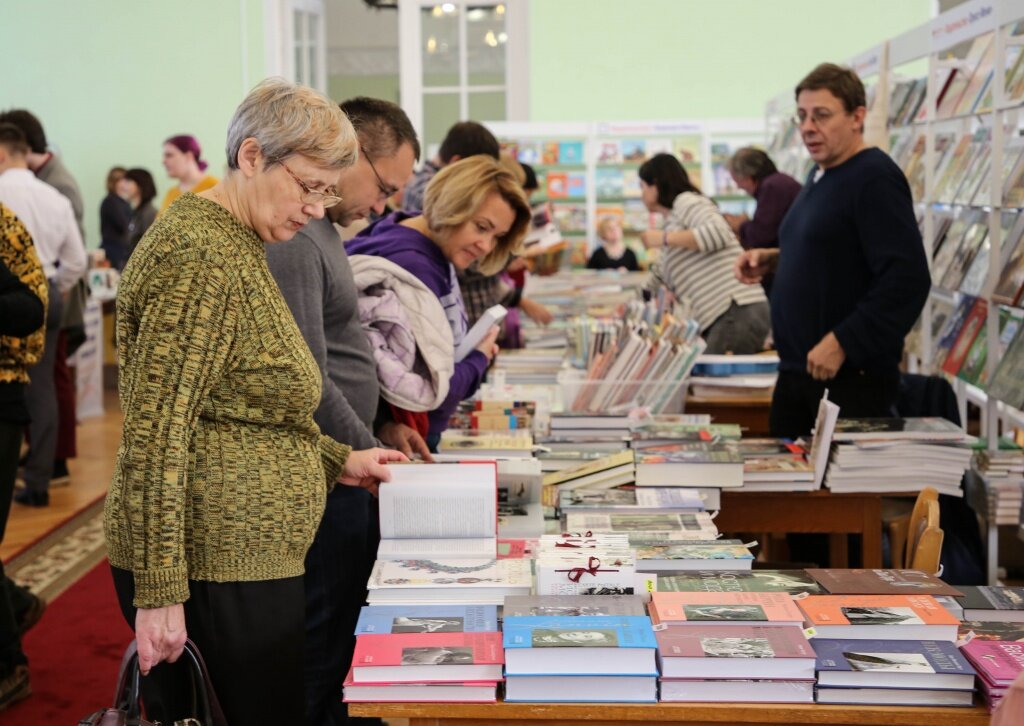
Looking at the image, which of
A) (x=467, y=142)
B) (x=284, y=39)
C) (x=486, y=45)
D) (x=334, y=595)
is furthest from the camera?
(x=284, y=39)

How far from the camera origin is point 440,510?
2.35m

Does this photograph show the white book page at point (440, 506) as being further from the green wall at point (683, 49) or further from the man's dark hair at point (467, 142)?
the green wall at point (683, 49)

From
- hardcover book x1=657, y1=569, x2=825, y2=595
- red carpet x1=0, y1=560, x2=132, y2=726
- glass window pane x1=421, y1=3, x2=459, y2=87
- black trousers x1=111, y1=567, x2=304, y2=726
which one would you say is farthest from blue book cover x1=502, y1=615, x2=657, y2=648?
glass window pane x1=421, y1=3, x2=459, y2=87

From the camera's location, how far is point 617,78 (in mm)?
11922

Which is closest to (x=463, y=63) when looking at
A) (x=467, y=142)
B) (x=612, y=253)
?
(x=612, y=253)

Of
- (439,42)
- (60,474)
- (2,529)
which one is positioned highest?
(439,42)

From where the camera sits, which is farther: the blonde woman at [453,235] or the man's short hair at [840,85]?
the man's short hair at [840,85]

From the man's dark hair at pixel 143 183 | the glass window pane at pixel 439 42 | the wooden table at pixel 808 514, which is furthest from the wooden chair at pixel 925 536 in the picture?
the glass window pane at pixel 439 42

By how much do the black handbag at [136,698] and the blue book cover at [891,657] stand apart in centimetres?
94

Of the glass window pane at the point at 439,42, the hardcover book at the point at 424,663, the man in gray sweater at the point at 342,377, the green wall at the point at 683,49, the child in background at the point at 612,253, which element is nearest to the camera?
the hardcover book at the point at 424,663

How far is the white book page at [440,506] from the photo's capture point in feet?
7.65

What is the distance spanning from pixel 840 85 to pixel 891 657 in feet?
7.04

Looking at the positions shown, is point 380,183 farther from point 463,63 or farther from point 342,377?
point 463,63

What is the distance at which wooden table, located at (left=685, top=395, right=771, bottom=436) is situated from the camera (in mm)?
4281
